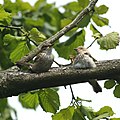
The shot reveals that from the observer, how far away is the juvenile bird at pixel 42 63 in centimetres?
112

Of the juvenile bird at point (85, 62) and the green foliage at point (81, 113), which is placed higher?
the juvenile bird at point (85, 62)

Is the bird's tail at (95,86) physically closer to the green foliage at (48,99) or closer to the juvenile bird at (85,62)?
the juvenile bird at (85,62)

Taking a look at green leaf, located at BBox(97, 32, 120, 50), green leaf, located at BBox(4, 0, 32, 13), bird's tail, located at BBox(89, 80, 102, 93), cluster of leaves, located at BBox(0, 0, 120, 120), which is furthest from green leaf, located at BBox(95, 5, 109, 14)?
green leaf, located at BBox(4, 0, 32, 13)

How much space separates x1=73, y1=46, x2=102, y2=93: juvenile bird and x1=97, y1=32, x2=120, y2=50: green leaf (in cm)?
5

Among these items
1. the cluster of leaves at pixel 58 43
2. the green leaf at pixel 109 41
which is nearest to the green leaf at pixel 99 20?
the cluster of leaves at pixel 58 43

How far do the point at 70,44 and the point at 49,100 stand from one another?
228 mm

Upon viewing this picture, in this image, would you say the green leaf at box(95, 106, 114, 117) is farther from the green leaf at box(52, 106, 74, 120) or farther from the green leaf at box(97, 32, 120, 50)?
the green leaf at box(97, 32, 120, 50)

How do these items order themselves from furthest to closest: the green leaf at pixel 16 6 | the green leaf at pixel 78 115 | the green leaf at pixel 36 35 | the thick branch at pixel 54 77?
the green leaf at pixel 16 6
the green leaf at pixel 36 35
the green leaf at pixel 78 115
the thick branch at pixel 54 77

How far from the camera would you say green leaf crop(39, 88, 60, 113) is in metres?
1.28

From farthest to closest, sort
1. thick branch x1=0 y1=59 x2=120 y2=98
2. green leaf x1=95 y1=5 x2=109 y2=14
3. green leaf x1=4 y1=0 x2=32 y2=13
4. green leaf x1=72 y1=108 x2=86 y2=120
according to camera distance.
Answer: green leaf x1=4 y1=0 x2=32 y2=13, green leaf x1=95 y1=5 x2=109 y2=14, green leaf x1=72 y1=108 x2=86 y2=120, thick branch x1=0 y1=59 x2=120 y2=98

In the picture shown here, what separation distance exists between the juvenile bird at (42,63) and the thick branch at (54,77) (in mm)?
16

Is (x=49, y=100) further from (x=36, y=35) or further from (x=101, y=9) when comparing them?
(x=101, y=9)

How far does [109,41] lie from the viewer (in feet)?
3.95

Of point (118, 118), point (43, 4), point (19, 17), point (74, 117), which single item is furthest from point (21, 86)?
point (43, 4)
